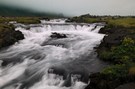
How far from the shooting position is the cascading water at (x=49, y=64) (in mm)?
24233

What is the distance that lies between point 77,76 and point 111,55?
21.5 ft

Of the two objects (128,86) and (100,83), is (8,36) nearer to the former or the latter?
(100,83)

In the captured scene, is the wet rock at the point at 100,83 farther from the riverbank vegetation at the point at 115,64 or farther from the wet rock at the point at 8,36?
the wet rock at the point at 8,36

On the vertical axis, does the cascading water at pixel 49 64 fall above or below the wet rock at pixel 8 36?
below

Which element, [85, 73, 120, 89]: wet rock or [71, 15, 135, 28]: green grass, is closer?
[85, 73, 120, 89]: wet rock

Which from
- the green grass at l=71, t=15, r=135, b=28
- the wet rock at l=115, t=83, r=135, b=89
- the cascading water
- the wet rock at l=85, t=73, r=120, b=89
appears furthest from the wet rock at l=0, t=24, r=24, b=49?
the wet rock at l=115, t=83, r=135, b=89

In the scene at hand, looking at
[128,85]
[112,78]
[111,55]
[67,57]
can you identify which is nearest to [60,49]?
[67,57]

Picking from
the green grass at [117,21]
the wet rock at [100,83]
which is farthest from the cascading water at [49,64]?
the green grass at [117,21]

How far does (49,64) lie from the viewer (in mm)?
28812

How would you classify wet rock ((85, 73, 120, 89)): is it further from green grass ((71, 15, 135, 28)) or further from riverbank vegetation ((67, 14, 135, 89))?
green grass ((71, 15, 135, 28))

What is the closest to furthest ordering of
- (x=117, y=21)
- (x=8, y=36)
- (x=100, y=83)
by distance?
(x=100, y=83) < (x=8, y=36) < (x=117, y=21)

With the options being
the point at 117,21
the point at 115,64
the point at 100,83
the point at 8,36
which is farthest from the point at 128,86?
the point at 117,21

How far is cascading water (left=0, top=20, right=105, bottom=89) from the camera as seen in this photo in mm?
24233

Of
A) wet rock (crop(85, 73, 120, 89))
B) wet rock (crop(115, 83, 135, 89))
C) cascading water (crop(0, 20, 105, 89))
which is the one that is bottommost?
cascading water (crop(0, 20, 105, 89))
